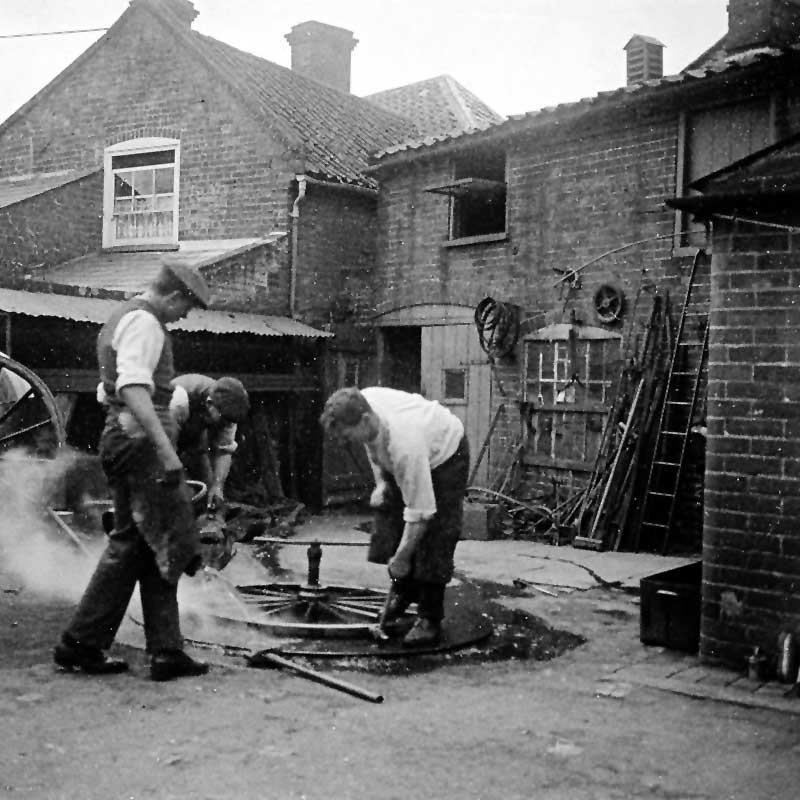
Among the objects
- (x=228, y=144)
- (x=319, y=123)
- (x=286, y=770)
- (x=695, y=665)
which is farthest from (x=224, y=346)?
(x=286, y=770)

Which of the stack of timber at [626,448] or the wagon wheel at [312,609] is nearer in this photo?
the wagon wheel at [312,609]

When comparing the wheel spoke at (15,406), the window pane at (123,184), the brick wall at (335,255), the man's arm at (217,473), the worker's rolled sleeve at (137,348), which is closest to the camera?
the worker's rolled sleeve at (137,348)

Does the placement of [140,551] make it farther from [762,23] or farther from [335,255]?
[762,23]

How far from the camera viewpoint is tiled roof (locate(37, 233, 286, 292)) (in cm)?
1334

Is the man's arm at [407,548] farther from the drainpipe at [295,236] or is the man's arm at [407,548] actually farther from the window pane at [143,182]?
the window pane at [143,182]

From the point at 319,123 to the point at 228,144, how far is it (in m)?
1.83

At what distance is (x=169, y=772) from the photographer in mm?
3881

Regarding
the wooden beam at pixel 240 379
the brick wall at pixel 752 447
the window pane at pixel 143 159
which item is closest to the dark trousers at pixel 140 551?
the brick wall at pixel 752 447

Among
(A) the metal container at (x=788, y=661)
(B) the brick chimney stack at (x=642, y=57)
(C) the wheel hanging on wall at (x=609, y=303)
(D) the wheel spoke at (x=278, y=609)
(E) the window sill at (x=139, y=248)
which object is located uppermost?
(B) the brick chimney stack at (x=642, y=57)

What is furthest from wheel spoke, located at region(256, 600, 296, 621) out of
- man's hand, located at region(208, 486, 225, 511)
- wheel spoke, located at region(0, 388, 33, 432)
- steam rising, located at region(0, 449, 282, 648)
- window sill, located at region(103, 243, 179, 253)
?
window sill, located at region(103, 243, 179, 253)

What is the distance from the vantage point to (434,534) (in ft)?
19.2

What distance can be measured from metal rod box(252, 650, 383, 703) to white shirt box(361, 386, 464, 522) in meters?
0.95

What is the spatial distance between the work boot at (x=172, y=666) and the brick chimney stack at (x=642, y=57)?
11.8m

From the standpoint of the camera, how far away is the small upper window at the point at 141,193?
50.7 feet
